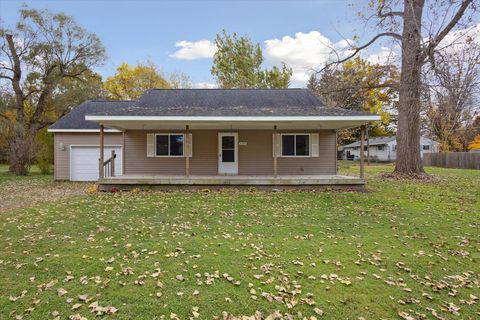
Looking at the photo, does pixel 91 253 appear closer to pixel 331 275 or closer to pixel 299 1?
pixel 331 275

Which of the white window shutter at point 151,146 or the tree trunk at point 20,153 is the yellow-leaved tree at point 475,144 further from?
the tree trunk at point 20,153

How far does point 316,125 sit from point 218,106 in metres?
4.59

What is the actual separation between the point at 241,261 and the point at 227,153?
29.9 ft

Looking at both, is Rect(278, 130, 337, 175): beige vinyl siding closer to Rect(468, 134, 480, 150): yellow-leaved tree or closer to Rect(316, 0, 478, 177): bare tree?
Rect(316, 0, 478, 177): bare tree

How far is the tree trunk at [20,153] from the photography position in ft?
60.1

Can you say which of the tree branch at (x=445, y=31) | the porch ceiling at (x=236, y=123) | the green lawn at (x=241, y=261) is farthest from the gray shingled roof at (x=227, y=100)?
the green lawn at (x=241, y=261)

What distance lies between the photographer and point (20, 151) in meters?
18.5

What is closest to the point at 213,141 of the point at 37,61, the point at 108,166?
the point at 108,166

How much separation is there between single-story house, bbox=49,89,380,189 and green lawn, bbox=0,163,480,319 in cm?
358

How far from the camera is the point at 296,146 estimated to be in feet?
43.8

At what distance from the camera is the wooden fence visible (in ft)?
77.2

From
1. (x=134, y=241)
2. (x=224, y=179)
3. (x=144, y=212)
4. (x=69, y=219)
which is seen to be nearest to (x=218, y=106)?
(x=224, y=179)

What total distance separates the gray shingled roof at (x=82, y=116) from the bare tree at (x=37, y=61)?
4.74 meters

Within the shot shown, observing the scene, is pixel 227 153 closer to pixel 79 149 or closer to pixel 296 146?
pixel 296 146
